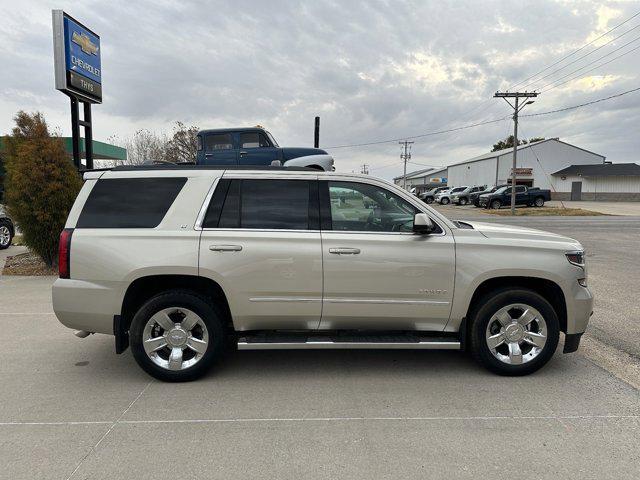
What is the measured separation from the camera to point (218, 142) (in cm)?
1224

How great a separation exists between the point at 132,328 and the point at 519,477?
3.20 meters

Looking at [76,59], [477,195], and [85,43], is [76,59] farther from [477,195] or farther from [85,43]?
[477,195]

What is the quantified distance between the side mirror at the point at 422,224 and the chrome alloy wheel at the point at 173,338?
6.85ft

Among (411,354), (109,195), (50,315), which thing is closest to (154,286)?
(109,195)

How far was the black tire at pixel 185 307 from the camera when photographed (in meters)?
3.94

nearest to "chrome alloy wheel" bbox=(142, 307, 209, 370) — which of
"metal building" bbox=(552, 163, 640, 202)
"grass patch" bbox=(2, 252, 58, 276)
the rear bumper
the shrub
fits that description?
the rear bumper

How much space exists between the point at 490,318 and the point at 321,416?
1.78 m

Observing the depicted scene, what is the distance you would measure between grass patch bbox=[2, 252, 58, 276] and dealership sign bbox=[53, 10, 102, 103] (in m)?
3.94

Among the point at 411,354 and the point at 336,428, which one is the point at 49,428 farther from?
the point at 411,354

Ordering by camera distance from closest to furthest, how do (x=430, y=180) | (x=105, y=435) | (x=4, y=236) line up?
(x=105, y=435)
(x=4, y=236)
(x=430, y=180)

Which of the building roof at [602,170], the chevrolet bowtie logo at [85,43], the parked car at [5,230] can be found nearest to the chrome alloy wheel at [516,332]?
the chevrolet bowtie logo at [85,43]

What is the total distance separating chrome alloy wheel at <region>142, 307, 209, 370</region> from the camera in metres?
3.97

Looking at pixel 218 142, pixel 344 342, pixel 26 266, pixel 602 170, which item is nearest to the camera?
pixel 344 342

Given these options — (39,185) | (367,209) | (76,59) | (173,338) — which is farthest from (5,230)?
(367,209)
